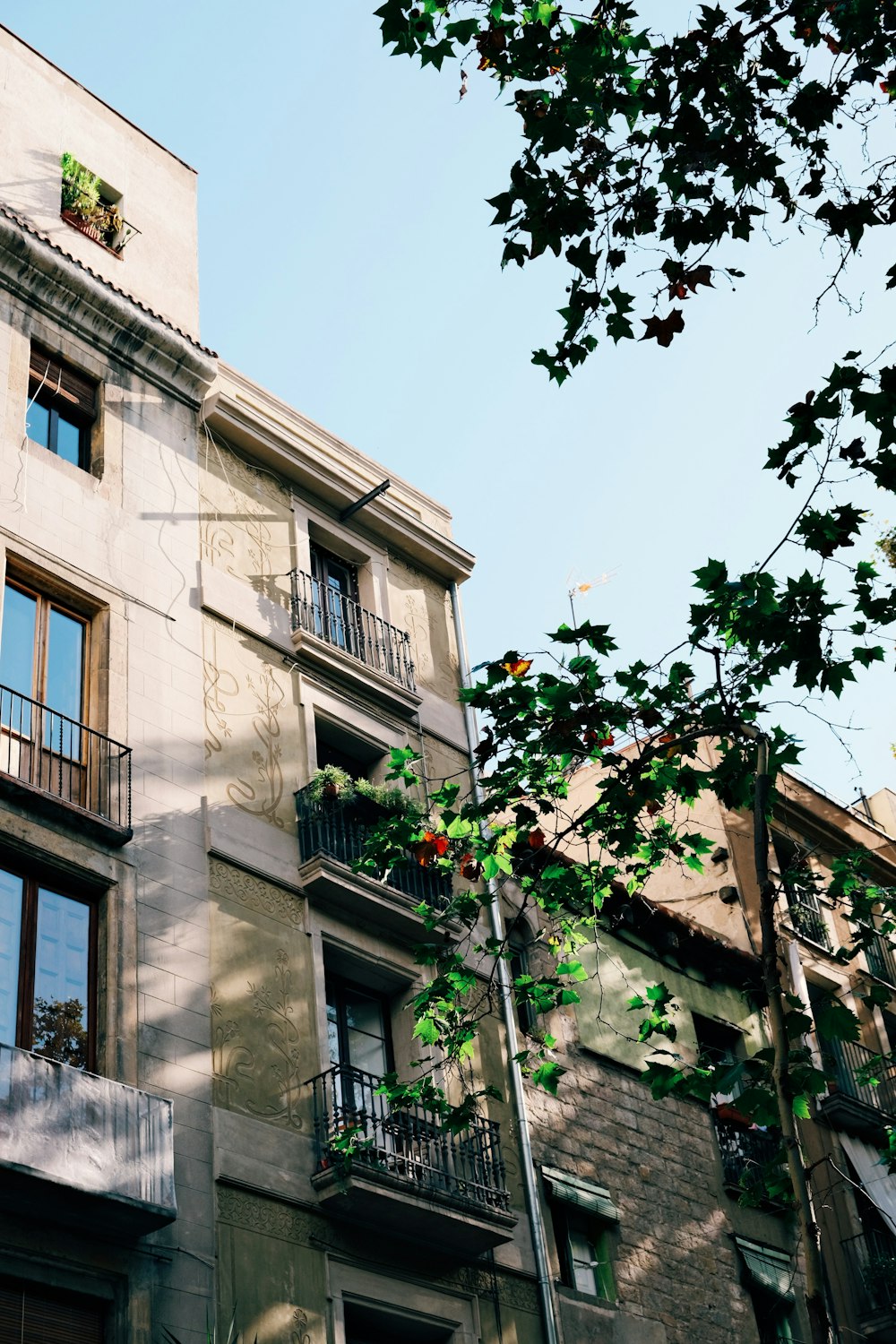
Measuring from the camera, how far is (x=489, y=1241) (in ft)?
55.8

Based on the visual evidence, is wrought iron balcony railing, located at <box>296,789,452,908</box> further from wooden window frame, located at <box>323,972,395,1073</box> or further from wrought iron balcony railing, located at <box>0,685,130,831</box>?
wrought iron balcony railing, located at <box>0,685,130,831</box>

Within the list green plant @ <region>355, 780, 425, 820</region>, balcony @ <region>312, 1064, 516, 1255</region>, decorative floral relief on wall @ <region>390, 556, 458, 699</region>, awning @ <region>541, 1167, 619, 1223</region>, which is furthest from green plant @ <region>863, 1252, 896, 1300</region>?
green plant @ <region>355, 780, 425, 820</region>

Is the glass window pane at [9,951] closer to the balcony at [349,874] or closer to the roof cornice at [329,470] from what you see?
the balcony at [349,874]

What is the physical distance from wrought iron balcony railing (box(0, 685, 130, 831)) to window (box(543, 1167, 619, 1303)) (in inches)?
270

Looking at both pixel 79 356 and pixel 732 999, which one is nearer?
pixel 79 356

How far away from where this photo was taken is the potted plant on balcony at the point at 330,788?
18.5 meters

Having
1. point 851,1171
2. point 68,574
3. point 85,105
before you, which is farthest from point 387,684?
point 851,1171

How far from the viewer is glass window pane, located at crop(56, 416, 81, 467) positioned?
60.4 ft

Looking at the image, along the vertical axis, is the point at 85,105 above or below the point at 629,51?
above

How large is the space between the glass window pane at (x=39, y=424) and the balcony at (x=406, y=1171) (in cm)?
738

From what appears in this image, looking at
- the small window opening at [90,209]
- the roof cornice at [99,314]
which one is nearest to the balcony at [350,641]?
the roof cornice at [99,314]

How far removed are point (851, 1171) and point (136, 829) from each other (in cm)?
1374

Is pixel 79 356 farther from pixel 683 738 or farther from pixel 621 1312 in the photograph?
pixel 621 1312

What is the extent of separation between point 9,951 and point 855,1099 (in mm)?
15110
